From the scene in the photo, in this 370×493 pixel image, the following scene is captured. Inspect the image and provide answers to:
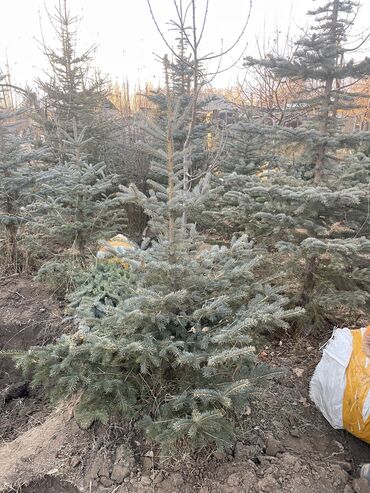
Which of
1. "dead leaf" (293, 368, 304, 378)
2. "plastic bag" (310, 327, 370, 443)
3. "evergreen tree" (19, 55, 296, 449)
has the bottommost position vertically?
"dead leaf" (293, 368, 304, 378)

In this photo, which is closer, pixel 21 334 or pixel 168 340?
pixel 168 340

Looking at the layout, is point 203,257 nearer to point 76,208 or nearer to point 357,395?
point 357,395

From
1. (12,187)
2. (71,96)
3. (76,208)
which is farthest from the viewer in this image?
(71,96)

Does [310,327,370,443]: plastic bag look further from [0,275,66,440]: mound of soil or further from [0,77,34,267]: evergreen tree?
[0,77,34,267]: evergreen tree

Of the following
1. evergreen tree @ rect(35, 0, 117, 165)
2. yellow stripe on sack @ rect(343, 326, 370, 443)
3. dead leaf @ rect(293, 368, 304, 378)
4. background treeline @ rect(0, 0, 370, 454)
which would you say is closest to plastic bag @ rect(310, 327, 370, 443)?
yellow stripe on sack @ rect(343, 326, 370, 443)

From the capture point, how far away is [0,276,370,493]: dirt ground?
2105mm

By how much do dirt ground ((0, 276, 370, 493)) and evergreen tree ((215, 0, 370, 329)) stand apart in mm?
1020

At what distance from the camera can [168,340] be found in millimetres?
1993

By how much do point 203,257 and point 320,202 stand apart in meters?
1.43

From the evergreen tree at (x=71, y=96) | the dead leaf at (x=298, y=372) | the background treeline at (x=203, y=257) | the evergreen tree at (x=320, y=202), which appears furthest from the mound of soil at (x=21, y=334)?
the evergreen tree at (x=71, y=96)

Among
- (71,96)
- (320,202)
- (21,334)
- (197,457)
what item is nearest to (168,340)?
(197,457)

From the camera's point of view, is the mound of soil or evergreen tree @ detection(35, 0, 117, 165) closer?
the mound of soil

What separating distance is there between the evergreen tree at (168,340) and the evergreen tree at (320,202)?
105cm

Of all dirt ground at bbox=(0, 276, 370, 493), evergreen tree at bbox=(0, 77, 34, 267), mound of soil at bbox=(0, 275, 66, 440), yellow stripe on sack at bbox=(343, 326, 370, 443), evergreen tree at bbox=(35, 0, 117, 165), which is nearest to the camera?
dirt ground at bbox=(0, 276, 370, 493)
